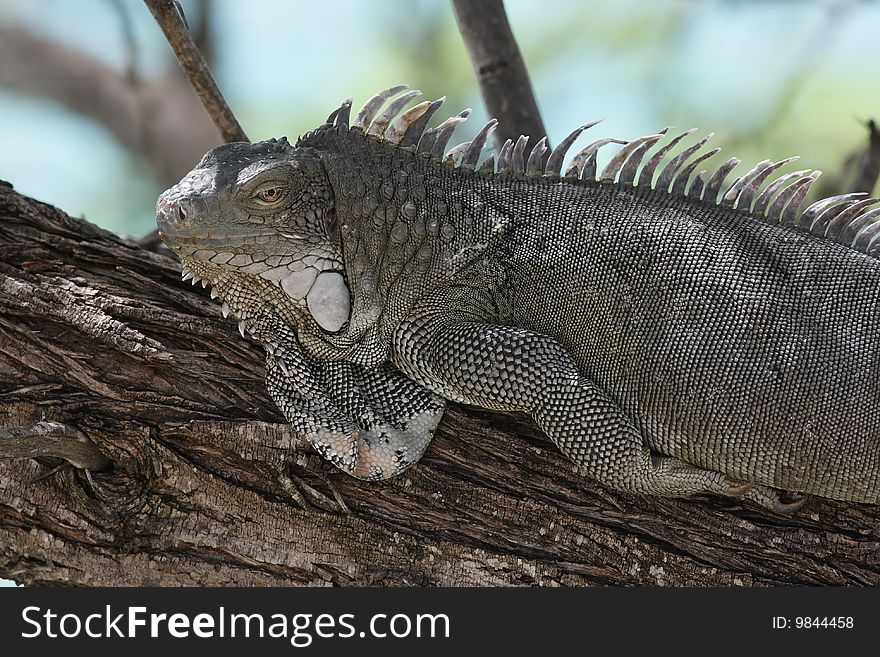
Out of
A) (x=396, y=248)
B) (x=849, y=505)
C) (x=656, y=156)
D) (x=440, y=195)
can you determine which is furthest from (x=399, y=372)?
(x=849, y=505)

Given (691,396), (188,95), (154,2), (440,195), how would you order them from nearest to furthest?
(691,396) < (440,195) < (154,2) < (188,95)

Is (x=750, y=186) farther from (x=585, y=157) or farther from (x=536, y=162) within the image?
(x=536, y=162)

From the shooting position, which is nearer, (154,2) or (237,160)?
(237,160)

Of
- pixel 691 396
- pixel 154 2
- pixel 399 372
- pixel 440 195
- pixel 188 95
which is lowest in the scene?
pixel 691 396

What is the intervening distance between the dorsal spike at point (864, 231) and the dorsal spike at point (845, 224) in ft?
0.06

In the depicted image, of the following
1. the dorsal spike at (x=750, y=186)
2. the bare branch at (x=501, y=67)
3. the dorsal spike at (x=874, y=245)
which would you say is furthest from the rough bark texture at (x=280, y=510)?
the bare branch at (x=501, y=67)

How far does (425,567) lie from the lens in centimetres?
383

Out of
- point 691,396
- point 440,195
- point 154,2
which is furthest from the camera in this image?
point 154,2

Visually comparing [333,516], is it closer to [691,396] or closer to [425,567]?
[425,567]

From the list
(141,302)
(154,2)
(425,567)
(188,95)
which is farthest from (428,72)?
(425,567)

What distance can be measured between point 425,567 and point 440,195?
172cm

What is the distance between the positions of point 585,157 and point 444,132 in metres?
0.71

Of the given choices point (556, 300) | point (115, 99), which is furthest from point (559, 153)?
→ point (115, 99)

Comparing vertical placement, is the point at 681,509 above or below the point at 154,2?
below
